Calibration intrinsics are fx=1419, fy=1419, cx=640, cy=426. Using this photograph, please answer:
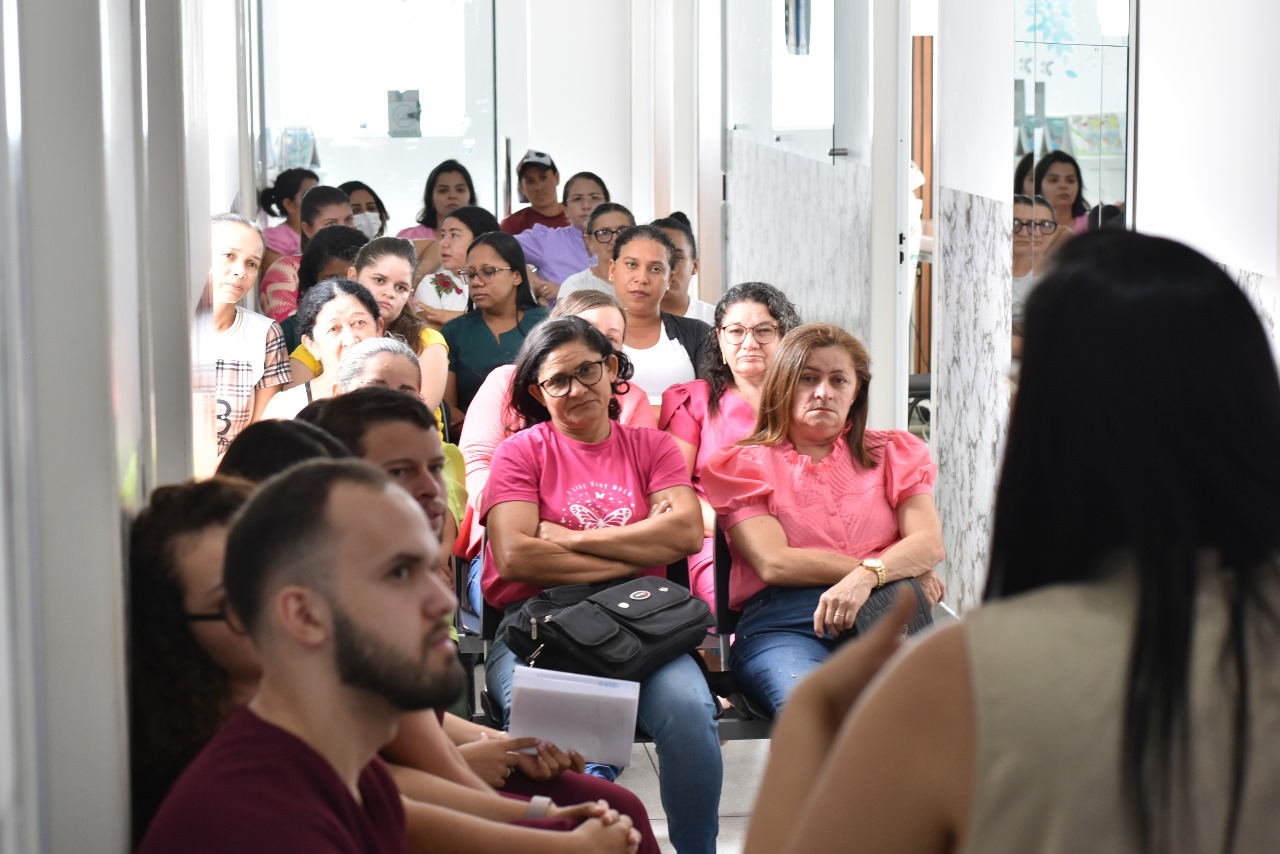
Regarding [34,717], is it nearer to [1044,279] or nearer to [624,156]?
[1044,279]

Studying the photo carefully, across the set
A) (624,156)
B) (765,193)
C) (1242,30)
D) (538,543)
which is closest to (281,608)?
(538,543)

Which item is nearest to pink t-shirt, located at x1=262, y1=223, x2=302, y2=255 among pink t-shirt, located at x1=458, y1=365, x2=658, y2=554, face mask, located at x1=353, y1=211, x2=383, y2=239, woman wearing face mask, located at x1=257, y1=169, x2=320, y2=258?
woman wearing face mask, located at x1=257, y1=169, x2=320, y2=258

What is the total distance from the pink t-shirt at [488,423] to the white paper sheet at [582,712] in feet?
4.05

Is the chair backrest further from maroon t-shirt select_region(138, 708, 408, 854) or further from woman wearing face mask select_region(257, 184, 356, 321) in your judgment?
woman wearing face mask select_region(257, 184, 356, 321)

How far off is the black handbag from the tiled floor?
0.56 metres

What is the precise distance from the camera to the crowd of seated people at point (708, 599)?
1.06m

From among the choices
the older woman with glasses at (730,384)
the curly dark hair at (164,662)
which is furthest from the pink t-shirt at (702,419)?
the curly dark hair at (164,662)

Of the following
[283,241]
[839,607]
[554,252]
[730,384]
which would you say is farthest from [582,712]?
[283,241]

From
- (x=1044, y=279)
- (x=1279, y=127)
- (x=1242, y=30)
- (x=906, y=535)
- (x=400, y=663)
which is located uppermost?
(x=1242, y=30)

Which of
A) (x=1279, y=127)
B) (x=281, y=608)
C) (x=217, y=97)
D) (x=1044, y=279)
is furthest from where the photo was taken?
(x=217, y=97)

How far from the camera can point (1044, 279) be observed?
1.16m

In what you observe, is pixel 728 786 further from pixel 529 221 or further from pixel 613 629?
pixel 529 221

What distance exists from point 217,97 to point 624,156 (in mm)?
6100

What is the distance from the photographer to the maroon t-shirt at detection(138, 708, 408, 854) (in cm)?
143
